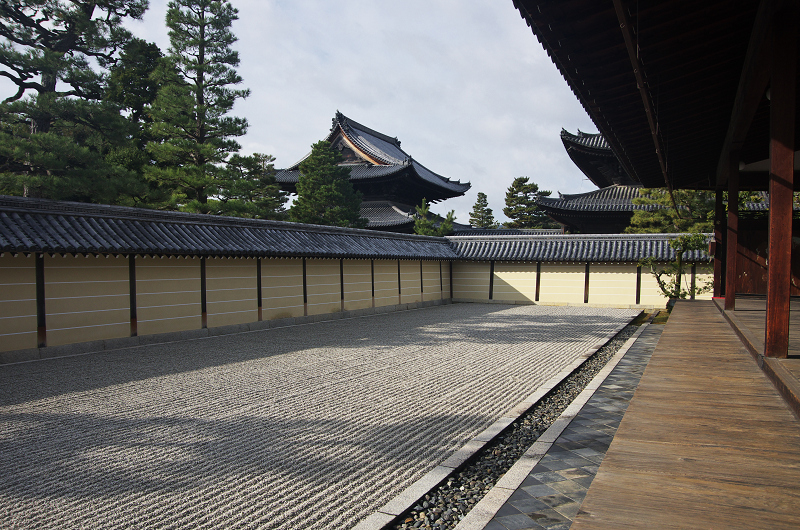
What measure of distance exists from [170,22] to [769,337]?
20.9 metres

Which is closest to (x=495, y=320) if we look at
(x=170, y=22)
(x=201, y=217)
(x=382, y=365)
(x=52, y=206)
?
(x=382, y=365)

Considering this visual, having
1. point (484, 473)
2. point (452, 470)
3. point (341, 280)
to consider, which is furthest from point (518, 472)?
point (341, 280)

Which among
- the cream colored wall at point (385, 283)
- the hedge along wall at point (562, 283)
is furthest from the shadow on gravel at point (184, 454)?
the hedge along wall at point (562, 283)

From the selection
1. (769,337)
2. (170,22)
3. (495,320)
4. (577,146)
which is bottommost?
(495,320)

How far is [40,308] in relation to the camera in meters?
8.84

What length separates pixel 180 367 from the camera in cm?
796

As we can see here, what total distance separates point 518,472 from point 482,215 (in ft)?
139

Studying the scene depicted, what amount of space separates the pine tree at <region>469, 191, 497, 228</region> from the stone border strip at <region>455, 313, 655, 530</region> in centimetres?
3921

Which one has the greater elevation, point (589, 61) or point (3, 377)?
point (589, 61)

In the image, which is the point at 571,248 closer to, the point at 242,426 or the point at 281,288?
the point at 281,288

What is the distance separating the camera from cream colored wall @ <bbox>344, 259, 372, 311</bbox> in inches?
631

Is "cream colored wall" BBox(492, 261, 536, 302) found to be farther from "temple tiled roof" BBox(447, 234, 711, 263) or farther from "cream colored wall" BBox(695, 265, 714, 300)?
"cream colored wall" BBox(695, 265, 714, 300)

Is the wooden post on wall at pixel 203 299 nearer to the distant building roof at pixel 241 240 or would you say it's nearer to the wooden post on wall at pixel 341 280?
the distant building roof at pixel 241 240

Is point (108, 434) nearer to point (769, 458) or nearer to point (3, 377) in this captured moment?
point (3, 377)
